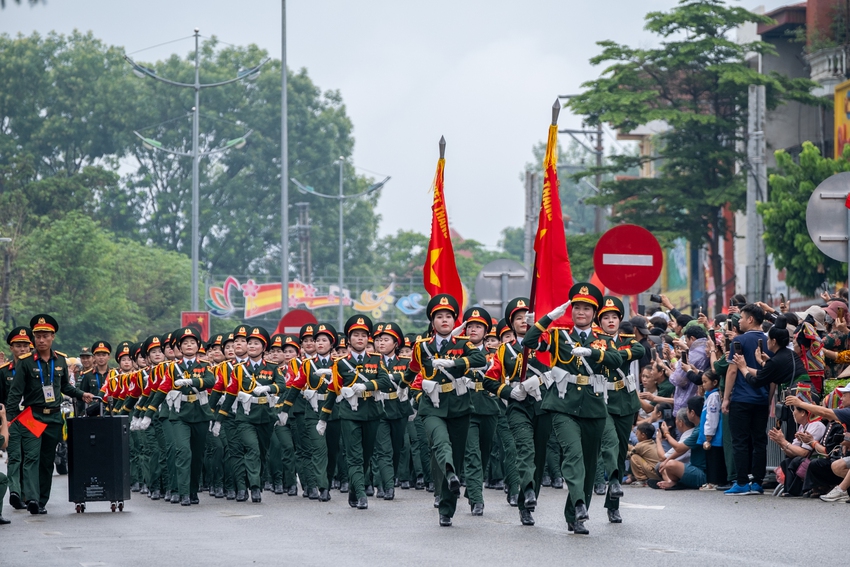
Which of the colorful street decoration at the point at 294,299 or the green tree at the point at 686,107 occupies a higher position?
the green tree at the point at 686,107

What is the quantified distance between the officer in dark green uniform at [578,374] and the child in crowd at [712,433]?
4.00 meters

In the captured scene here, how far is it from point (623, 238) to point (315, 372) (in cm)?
354

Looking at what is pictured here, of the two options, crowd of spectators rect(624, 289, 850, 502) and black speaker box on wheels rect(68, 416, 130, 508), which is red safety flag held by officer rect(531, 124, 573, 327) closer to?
crowd of spectators rect(624, 289, 850, 502)

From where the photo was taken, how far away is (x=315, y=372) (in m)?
16.9

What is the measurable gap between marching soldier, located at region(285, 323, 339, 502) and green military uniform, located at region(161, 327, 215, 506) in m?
0.97

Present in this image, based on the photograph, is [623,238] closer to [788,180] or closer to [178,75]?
[788,180]

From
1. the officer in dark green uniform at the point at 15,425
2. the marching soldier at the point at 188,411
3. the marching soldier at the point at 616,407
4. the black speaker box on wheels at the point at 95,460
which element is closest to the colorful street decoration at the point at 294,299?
the marching soldier at the point at 188,411

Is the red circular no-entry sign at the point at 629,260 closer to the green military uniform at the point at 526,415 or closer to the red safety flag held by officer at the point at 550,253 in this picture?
the green military uniform at the point at 526,415

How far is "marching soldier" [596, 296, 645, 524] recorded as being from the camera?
12.9 meters

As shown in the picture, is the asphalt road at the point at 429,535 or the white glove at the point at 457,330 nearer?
the asphalt road at the point at 429,535

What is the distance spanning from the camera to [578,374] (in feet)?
40.9

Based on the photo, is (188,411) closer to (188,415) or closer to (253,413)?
(188,415)

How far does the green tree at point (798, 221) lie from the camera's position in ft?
107

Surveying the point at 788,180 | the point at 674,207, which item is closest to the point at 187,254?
the point at 674,207
